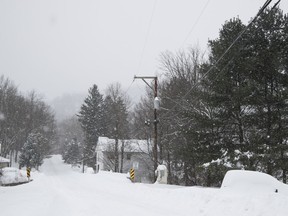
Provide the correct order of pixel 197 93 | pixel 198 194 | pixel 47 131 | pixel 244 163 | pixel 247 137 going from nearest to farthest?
1. pixel 198 194
2. pixel 244 163
3. pixel 247 137
4. pixel 197 93
5. pixel 47 131

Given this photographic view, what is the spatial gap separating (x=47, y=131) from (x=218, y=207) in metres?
87.3

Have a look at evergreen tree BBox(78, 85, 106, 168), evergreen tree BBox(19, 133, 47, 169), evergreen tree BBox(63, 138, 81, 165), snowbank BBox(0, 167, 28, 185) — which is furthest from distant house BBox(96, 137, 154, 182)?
evergreen tree BBox(63, 138, 81, 165)

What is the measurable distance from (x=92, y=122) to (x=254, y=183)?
5864 cm

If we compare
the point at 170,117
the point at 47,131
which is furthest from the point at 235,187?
the point at 47,131

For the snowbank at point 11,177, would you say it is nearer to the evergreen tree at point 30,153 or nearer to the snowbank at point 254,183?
the snowbank at point 254,183

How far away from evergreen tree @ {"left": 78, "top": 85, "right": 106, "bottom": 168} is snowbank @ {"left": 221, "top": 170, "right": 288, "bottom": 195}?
56.7m

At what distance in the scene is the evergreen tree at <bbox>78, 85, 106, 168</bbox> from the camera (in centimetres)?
6606

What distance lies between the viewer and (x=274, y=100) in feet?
66.5

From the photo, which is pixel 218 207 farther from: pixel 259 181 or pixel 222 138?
pixel 222 138

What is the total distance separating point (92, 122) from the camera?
66.4 metres

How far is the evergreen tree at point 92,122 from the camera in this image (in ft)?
217

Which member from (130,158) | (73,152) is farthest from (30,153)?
(130,158)

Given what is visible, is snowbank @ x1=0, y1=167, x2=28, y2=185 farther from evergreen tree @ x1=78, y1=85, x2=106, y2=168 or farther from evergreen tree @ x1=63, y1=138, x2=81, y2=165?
evergreen tree @ x1=63, y1=138, x2=81, y2=165

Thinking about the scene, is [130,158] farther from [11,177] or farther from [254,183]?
[254,183]
